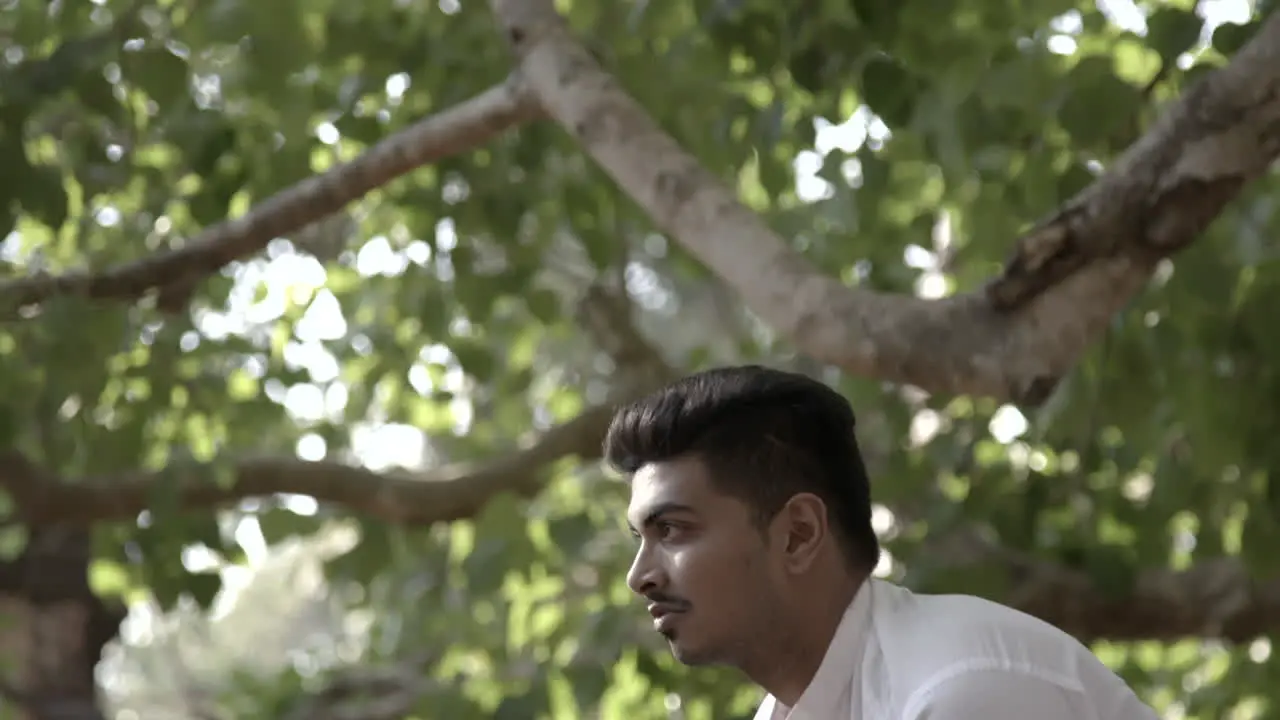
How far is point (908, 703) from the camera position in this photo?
5.10 feet

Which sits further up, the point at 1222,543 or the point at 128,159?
the point at 128,159

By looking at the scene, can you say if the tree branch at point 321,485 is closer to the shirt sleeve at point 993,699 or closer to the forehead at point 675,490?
the forehead at point 675,490

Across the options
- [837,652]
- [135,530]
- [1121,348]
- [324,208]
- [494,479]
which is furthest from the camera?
[494,479]

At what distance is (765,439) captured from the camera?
1823 millimetres

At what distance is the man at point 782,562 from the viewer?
1.66 meters

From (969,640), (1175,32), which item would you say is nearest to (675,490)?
(969,640)

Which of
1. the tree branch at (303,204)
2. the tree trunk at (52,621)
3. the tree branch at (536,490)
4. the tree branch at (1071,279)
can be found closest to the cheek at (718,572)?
the tree branch at (1071,279)

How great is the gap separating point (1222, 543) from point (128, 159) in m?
2.57

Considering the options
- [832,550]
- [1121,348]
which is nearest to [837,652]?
[832,550]

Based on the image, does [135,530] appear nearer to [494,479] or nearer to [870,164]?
[494,479]

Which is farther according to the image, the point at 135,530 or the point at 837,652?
the point at 135,530

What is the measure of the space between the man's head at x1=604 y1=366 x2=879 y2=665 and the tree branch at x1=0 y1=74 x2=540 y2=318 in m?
0.94

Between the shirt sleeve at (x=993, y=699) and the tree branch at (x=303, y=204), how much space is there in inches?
53.5

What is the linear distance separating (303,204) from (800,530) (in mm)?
1317
